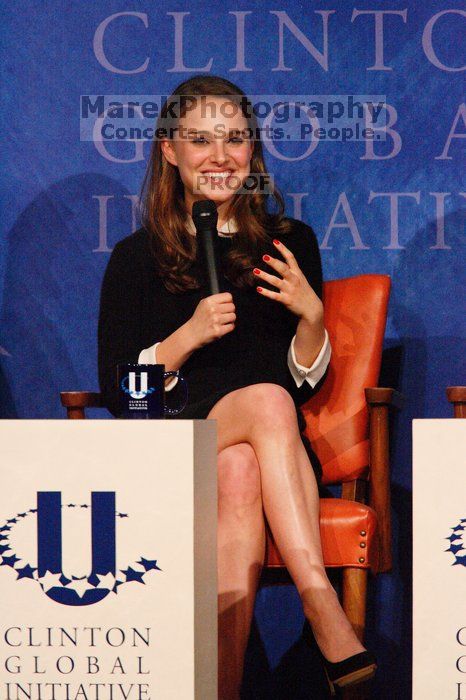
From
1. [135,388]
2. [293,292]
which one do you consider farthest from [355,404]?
[135,388]

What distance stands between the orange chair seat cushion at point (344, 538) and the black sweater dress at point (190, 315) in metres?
0.28

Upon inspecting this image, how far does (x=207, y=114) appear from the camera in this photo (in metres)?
2.53

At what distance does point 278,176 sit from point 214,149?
426mm

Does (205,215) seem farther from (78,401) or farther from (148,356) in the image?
(78,401)

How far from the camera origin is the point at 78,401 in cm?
241

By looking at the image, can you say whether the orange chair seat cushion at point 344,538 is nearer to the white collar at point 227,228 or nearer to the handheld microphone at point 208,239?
the handheld microphone at point 208,239

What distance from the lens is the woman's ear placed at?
2.61 meters

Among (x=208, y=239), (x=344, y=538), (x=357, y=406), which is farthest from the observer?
(x=357, y=406)

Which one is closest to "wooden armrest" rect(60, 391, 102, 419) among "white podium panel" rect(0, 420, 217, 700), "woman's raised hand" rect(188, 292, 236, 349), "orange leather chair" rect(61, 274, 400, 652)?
"orange leather chair" rect(61, 274, 400, 652)

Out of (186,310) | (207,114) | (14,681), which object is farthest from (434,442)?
(207,114)

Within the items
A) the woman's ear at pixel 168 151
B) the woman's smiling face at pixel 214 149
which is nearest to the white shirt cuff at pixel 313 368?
the woman's smiling face at pixel 214 149

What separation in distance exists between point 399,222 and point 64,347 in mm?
1035

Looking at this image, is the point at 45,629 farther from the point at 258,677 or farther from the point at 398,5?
the point at 398,5

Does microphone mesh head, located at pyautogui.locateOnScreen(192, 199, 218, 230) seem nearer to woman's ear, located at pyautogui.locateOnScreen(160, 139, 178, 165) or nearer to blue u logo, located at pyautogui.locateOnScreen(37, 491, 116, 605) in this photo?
woman's ear, located at pyautogui.locateOnScreen(160, 139, 178, 165)
